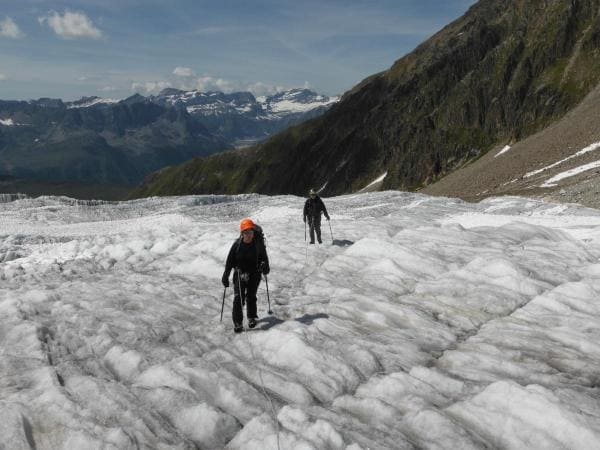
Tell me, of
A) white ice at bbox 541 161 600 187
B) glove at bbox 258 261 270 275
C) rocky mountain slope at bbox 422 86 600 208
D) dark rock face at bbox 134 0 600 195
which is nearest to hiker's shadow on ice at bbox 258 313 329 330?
glove at bbox 258 261 270 275

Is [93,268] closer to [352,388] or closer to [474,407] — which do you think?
[352,388]

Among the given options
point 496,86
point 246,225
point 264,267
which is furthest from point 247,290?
point 496,86

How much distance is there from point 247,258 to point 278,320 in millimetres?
2143

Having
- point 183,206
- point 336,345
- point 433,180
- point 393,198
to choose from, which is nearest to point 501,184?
point 393,198

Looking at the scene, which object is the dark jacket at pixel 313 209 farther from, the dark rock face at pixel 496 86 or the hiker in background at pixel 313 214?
the dark rock face at pixel 496 86

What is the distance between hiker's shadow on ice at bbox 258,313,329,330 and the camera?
13.0 metres

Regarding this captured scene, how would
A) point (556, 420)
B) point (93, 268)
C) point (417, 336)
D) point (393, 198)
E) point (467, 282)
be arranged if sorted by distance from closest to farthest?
1. point (556, 420)
2. point (417, 336)
3. point (467, 282)
4. point (93, 268)
5. point (393, 198)

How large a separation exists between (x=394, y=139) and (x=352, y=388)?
186m

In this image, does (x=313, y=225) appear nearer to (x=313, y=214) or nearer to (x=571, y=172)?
(x=313, y=214)

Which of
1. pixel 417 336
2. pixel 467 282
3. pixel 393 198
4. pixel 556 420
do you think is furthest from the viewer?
pixel 393 198

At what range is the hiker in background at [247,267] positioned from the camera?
1266 centimetres

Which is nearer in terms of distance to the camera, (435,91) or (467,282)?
(467,282)

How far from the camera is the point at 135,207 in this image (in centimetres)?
4734

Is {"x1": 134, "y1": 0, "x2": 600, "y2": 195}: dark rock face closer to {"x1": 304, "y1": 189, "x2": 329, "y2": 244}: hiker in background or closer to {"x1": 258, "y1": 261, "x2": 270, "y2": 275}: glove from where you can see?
{"x1": 304, "y1": 189, "x2": 329, "y2": 244}: hiker in background
